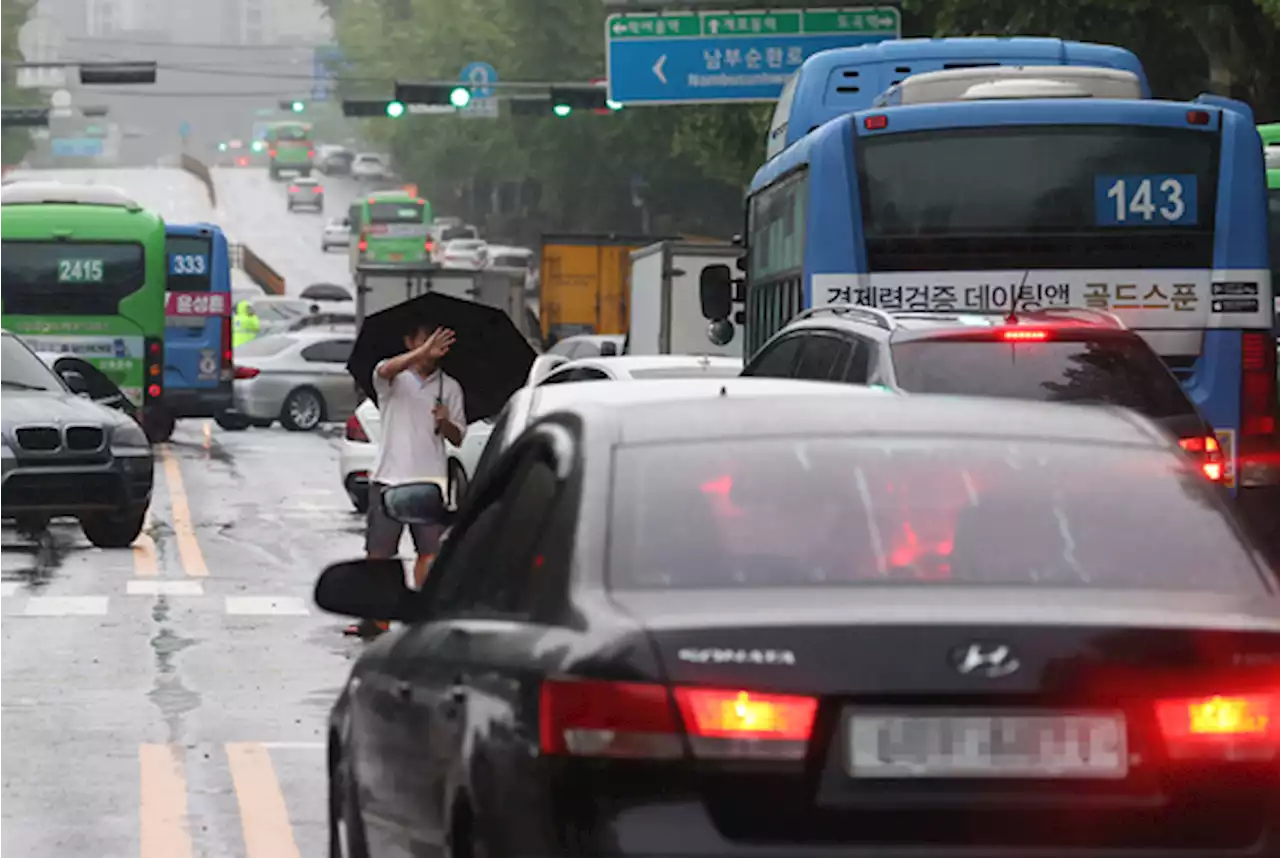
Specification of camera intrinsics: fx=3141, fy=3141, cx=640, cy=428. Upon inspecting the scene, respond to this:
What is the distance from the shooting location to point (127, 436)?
Answer: 22109 millimetres

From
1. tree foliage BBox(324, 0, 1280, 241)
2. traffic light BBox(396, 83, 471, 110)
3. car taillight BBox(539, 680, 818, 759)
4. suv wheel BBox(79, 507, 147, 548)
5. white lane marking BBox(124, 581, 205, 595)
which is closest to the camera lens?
car taillight BBox(539, 680, 818, 759)

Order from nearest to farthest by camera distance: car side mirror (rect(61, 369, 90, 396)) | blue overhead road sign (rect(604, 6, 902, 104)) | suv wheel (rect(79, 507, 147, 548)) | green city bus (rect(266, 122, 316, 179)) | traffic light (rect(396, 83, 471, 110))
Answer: suv wheel (rect(79, 507, 147, 548)), car side mirror (rect(61, 369, 90, 396)), blue overhead road sign (rect(604, 6, 902, 104)), traffic light (rect(396, 83, 471, 110)), green city bus (rect(266, 122, 316, 179))

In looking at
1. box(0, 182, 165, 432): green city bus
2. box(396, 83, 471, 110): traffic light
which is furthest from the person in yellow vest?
box(0, 182, 165, 432): green city bus

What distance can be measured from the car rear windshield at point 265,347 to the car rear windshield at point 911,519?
36999 mm

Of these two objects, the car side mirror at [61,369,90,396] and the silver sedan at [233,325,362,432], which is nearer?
the car side mirror at [61,369,90,396]

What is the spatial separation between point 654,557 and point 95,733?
696 cm

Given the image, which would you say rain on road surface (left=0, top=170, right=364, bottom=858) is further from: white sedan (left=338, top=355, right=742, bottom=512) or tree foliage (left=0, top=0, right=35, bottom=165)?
tree foliage (left=0, top=0, right=35, bottom=165)

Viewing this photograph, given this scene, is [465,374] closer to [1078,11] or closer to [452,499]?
[452,499]

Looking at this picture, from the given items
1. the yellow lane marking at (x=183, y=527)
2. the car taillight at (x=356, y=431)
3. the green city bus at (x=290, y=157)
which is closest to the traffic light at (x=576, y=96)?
the yellow lane marking at (x=183, y=527)

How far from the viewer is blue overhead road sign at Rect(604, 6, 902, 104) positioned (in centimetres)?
4422

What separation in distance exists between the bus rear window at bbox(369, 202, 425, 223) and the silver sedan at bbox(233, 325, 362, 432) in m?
61.5

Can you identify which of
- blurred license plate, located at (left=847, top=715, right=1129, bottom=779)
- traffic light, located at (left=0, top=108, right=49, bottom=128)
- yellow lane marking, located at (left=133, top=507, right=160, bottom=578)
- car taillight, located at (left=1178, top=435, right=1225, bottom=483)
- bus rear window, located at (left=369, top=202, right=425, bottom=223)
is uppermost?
blurred license plate, located at (left=847, top=715, right=1129, bottom=779)

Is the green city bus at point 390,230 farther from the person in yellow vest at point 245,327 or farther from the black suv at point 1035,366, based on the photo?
the black suv at point 1035,366

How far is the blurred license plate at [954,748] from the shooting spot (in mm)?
4918
